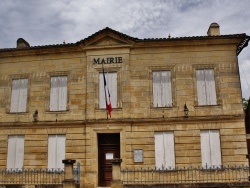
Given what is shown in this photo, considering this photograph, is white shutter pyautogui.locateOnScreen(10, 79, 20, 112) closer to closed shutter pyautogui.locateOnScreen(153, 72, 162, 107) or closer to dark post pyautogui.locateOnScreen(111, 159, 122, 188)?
closed shutter pyautogui.locateOnScreen(153, 72, 162, 107)

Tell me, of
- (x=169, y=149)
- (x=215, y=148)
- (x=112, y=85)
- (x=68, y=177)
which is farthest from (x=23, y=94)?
(x=215, y=148)

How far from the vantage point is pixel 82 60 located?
1853 cm

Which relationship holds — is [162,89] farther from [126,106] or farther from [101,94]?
[101,94]

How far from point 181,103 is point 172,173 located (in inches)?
137

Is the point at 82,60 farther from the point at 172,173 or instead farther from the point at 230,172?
the point at 230,172

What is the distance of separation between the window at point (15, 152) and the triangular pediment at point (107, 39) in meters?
6.22

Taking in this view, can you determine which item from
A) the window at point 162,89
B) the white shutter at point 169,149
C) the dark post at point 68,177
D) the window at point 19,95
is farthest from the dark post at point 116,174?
the window at point 19,95

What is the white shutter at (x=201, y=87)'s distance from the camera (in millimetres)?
17344

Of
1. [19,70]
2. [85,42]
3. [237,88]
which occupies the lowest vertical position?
[237,88]

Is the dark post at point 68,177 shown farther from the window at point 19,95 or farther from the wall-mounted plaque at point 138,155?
the window at point 19,95

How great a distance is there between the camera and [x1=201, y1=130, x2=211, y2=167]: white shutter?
1658cm

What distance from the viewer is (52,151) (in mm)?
17672

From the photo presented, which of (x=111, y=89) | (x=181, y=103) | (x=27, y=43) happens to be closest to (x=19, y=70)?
(x=27, y=43)

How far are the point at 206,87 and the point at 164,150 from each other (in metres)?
3.85
